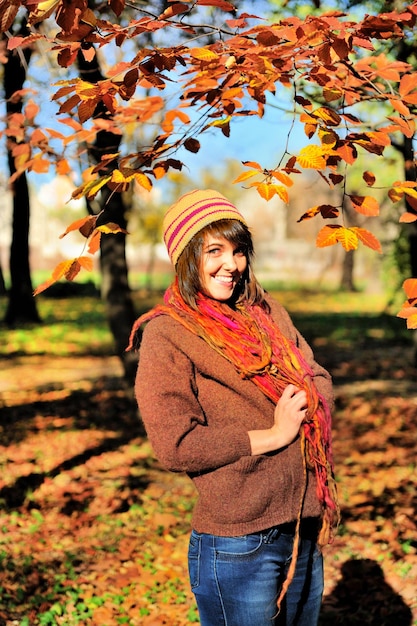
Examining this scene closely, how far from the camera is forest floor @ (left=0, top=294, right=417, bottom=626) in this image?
3.98m

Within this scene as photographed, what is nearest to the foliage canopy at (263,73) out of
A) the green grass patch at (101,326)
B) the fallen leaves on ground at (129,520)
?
the fallen leaves on ground at (129,520)

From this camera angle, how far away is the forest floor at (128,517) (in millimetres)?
3979

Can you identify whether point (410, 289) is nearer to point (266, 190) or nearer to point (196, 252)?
point (266, 190)

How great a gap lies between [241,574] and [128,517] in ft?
11.6

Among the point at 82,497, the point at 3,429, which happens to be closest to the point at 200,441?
the point at 82,497

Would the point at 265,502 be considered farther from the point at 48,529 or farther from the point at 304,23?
the point at 48,529

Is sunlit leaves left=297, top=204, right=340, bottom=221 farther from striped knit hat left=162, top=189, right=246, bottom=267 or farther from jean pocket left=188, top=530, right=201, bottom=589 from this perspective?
jean pocket left=188, top=530, right=201, bottom=589

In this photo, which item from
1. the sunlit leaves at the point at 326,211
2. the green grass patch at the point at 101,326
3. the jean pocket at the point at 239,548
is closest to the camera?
the jean pocket at the point at 239,548

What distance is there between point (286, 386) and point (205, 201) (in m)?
0.68

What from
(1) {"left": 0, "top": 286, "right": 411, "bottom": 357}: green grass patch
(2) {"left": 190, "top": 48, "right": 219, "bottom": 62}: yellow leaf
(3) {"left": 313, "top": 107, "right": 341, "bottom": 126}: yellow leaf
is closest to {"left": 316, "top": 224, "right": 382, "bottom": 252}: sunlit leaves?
(3) {"left": 313, "top": 107, "right": 341, "bottom": 126}: yellow leaf

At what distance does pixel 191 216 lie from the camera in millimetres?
2061

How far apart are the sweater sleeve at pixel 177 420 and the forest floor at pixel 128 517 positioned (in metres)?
2.50

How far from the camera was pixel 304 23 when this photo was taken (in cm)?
210

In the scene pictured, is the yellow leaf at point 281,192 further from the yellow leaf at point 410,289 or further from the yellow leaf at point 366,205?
the yellow leaf at point 410,289
